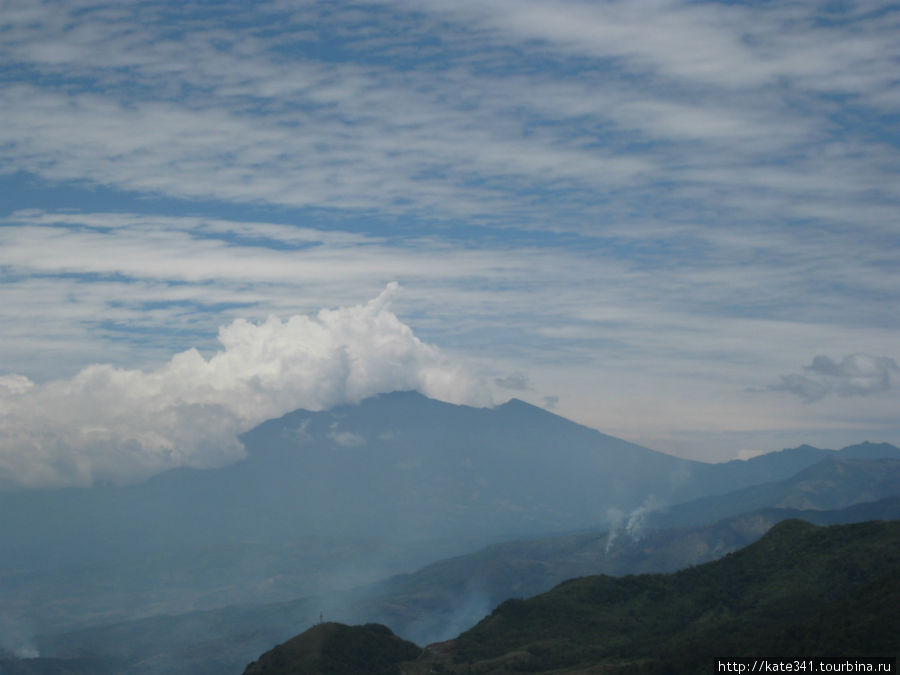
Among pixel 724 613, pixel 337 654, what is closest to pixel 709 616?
pixel 724 613

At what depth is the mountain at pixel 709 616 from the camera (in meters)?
117

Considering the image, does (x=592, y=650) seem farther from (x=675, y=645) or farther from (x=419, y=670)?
(x=419, y=670)

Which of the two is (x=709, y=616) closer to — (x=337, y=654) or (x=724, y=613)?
(x=724, y=613)

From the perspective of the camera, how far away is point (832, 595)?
144 meters

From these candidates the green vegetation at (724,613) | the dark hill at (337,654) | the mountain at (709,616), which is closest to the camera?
the green vegetation at (724,613)

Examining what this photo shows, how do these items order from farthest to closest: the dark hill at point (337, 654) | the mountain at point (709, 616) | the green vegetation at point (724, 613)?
the dark hill at point (337, 654)
the mountain at point (709, 616)
the green vegetation at point (724, 613)

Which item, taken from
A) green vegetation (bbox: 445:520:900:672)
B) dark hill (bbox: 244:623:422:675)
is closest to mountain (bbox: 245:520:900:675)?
green vegetation (bbox: 445:520:900:672)

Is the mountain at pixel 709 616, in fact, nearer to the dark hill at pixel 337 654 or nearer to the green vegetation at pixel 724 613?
the green vegetation at pixel 724 613

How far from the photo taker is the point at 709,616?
157750 mm

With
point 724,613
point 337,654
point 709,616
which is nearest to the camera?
point 724,613

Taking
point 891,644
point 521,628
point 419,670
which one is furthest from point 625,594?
point 891,644

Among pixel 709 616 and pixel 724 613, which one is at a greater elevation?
pixel 724 613

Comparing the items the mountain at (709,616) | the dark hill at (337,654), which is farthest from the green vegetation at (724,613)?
the dark hill at (337,654)

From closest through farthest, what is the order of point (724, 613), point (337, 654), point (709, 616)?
point (724, 613), point (709, 616), point (337, 654)
